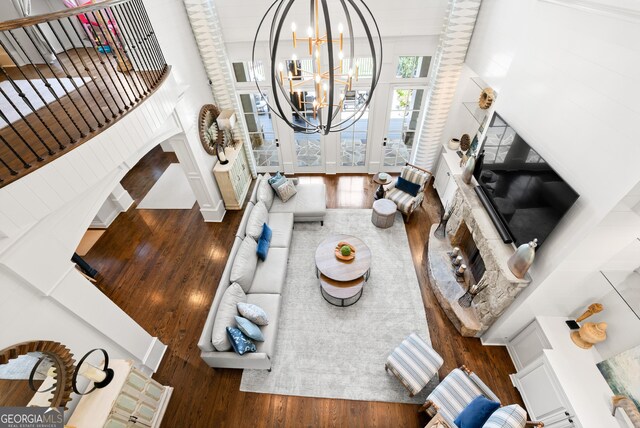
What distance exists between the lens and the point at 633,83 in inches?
85.8

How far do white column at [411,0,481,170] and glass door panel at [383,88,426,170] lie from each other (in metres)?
0.32

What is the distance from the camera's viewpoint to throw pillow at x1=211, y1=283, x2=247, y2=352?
3398 millimetres

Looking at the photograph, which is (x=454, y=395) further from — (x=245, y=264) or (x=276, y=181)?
Result: (x=276, y=181)

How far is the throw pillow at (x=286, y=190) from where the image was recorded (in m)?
5.53

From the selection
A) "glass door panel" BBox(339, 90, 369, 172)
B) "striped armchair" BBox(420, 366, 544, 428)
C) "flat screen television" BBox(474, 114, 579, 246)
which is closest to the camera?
"flat screen television" BBox(474, 114, 579, 246)

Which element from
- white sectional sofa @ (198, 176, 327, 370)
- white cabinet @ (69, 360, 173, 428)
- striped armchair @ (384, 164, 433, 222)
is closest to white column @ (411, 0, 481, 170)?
striped armchair @ (384, 164, 433, 222)

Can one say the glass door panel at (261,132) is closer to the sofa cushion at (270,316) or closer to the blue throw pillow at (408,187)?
the blue throw pillow at (408,187)

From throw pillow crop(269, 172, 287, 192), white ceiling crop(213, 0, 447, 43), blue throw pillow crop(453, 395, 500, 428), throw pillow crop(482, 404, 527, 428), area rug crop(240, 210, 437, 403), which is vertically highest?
white ceiling crop(213, 0, 447, 43)

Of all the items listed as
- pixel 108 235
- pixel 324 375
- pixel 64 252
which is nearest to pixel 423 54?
pixel 324 375

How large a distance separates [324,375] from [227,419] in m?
1.24

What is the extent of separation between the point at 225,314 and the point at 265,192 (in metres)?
2.45

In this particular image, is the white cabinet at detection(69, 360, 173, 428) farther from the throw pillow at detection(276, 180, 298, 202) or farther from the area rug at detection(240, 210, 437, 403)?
the throw pillow at detection(276, 180, 298, 202)

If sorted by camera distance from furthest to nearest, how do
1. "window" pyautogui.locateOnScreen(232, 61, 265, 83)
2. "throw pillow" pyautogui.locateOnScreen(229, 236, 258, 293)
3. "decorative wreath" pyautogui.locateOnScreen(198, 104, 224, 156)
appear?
"window" pyautogui.locateOnScreen(232, 61, 265, 83) < "decorative wreath" pyautogui.locateOnScreen(198, 104, 224, 156) < "throw pillow" pyautogui.locateOnScreen(229, 236, 258, 293)

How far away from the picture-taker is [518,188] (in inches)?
130
